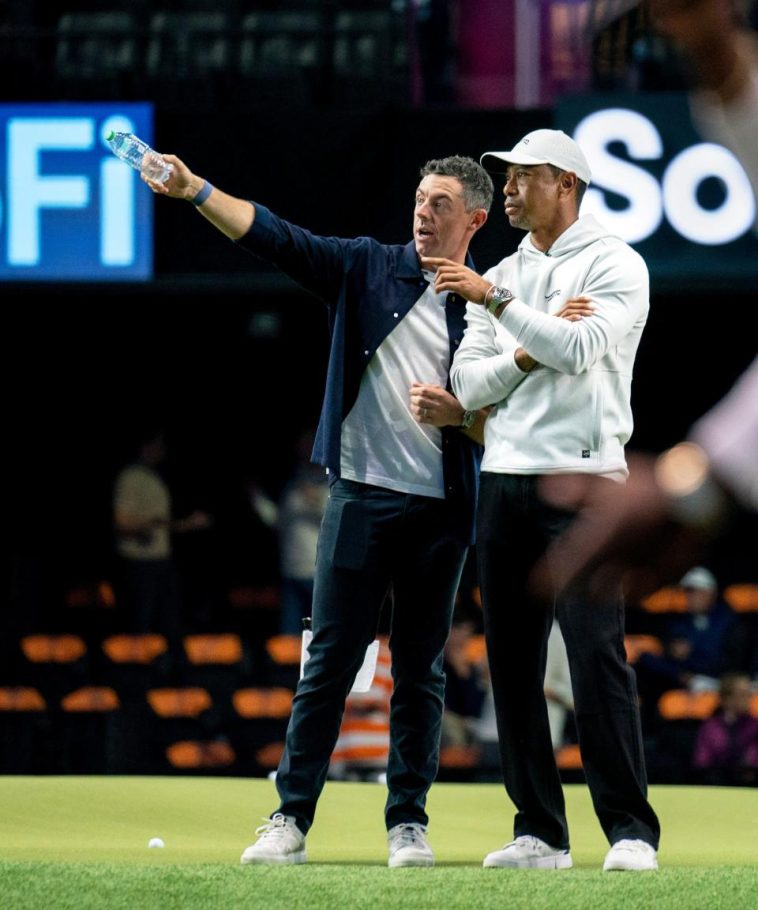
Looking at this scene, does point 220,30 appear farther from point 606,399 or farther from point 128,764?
point 606,399

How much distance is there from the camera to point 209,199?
4461mm

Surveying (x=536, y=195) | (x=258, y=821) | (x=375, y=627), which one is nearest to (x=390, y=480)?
(x=375, y=627)

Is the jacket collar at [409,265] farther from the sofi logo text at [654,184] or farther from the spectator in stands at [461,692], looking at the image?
the spectator in stands at [461,692]

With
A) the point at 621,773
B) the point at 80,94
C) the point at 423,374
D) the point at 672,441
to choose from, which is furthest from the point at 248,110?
the point at 672,441

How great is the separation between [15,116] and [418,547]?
4723mm

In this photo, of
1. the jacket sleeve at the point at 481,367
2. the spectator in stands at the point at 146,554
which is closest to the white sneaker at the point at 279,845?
the jacket sleeve at the point at 481,367

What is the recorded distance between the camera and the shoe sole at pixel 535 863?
4.45 meters

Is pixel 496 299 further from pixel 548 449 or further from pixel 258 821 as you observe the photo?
pixel 258 821

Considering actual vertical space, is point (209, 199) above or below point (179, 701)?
above

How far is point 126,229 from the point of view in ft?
28.3

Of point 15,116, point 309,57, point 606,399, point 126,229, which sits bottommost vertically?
point 606,399

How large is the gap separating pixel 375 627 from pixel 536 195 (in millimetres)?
1155

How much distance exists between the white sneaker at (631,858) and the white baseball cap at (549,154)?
1619 millimetres

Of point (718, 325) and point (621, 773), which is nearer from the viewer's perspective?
point (621, 773)
